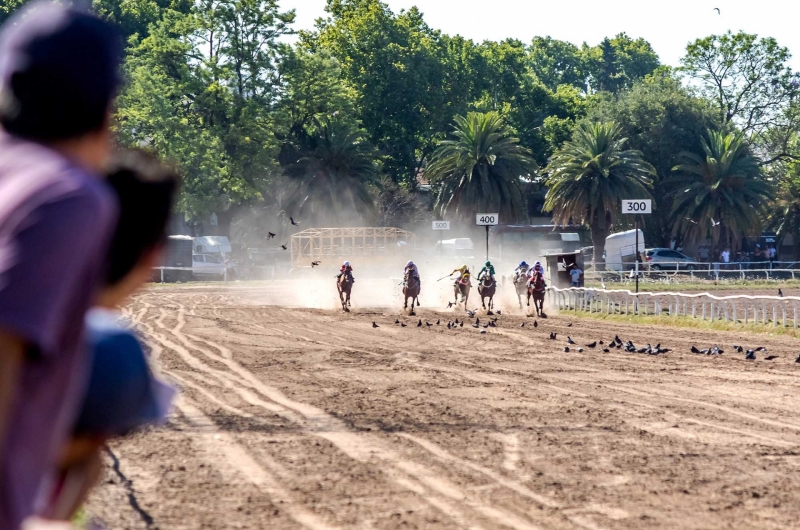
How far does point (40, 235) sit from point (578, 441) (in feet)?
28.5

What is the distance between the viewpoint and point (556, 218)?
64562 millimetres

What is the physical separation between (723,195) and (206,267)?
30.4 metres

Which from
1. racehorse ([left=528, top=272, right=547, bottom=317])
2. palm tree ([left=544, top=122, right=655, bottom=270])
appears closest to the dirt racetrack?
racehorse ([left=528, top=272, right=547, bottom=317])

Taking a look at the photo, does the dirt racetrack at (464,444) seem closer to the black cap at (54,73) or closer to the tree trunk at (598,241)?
the black cap at (54,73)

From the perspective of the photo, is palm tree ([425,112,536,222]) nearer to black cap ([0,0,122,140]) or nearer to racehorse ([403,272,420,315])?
racehorse ([403,272,420,315])

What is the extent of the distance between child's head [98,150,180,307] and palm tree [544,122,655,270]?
59737mm

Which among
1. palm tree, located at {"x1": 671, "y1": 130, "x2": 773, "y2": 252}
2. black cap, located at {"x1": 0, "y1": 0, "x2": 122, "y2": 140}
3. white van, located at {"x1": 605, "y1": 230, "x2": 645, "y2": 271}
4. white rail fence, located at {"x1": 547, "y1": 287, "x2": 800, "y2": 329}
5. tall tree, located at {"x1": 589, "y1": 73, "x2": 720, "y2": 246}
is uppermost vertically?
tall tree, located at {"x1": 589, "y1": 73, "x2": 720, "y2": 246}

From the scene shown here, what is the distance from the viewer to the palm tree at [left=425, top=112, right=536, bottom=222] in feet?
221

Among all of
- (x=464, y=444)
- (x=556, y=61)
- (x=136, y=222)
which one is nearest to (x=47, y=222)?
(x=136, y=222)

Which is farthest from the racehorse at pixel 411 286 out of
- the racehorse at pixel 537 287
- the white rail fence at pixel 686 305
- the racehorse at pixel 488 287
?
the white rail fence at pixel 686 305

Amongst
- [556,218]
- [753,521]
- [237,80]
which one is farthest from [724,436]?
[237,80]

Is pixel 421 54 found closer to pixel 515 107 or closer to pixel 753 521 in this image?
pixel 515 107

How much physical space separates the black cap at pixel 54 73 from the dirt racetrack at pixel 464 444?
510 cm

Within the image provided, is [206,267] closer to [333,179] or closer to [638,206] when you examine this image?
[333,179]
